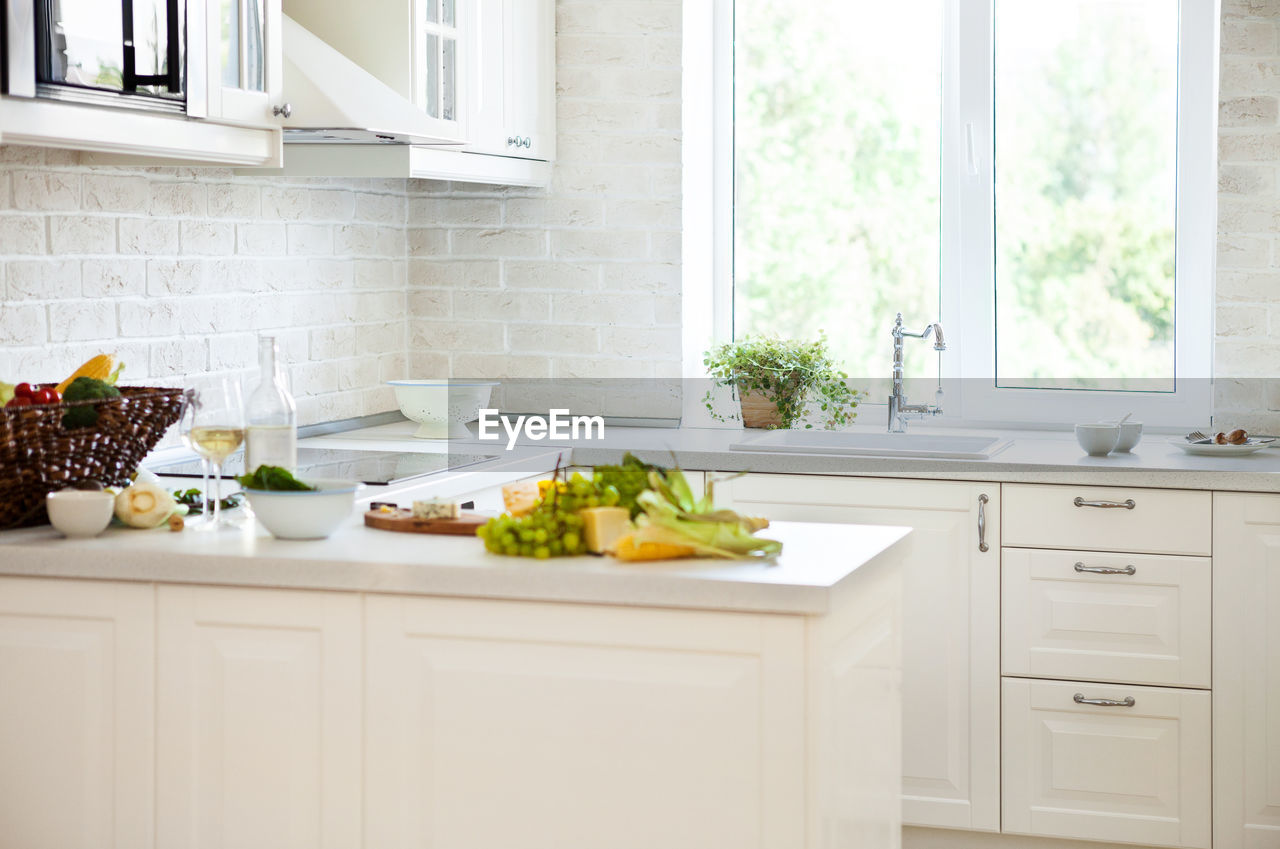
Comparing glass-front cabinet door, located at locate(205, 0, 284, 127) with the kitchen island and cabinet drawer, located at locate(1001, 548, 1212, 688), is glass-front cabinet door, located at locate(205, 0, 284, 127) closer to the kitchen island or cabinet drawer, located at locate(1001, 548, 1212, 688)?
the kitchen island

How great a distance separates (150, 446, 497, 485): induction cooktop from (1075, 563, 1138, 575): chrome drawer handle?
1.28 metres

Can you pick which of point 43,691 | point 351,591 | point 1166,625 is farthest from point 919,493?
point 43,691

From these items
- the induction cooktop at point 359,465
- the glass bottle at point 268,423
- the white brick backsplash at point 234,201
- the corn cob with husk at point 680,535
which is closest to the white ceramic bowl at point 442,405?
the induction cooktop at point 359,465

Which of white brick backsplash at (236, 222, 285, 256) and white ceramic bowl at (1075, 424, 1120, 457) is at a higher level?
white brick backsplash at (236, 222, 285, 256)

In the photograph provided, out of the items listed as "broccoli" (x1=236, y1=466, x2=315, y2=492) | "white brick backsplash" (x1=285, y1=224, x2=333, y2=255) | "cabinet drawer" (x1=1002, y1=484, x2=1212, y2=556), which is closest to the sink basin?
"cabinet drawer" (x1=1002, y1=484, x2=1212, y2=556)

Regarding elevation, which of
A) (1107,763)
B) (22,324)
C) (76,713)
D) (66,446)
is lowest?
(1107,763)

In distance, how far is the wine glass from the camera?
219cm

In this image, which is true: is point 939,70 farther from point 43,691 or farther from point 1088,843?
point 43,691

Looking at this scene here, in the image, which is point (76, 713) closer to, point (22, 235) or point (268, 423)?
point (268, 423)

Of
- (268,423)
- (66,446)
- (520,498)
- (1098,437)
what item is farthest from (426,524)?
(1098,437)

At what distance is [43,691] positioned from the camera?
2141mm

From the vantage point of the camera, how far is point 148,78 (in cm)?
232

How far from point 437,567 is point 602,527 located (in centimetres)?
23

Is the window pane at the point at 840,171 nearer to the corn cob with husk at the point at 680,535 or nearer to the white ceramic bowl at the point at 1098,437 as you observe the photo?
the white ceramic bowl at the point at 1098,437
